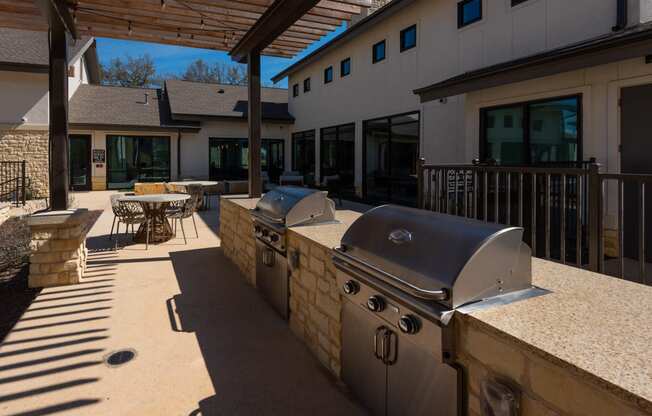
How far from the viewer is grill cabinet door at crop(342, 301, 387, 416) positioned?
2256 millimetres

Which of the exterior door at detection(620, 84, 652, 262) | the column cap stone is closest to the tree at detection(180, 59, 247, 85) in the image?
the column cap stone

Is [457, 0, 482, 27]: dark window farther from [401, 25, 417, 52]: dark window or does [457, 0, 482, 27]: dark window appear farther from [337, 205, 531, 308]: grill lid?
[337, 205, 531, 308]: grill lid

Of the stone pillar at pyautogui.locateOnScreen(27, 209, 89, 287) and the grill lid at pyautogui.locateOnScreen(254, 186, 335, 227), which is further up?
the grill lid at pyautogui.locateOnScreen(254, 186, 335, 227)

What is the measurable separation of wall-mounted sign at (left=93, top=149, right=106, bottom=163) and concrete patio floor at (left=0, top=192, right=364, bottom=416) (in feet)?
43.0

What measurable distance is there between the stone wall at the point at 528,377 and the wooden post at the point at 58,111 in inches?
192

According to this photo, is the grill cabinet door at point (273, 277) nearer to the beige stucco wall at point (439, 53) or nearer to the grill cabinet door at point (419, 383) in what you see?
the grill cabinet door at point (419, 383)

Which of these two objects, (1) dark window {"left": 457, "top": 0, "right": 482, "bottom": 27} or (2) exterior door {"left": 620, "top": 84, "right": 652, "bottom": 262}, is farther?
(1) dark window {"left": 457, "top": 0, "right": 482, "bottom": 27}

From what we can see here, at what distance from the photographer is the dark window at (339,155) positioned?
1355 cm

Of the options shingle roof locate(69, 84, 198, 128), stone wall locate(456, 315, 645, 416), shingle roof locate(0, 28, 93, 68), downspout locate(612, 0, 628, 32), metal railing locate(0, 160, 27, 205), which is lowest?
stone wall locate(456, 315, 645, 416)

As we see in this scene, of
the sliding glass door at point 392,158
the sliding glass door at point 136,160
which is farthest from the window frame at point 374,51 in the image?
the sliding glass door at point 136,160

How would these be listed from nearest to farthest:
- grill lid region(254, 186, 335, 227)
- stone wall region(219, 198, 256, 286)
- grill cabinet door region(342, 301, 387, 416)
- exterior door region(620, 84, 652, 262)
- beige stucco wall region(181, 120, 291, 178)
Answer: grill cabinet door region(342, 301, 387, 416)
grill lid region(254, 186, 335, 227)
stone wall region(219, 198, 256, 286)
exterior door region(620, 84, 652, 262)
beige stucco wall region(181, 120, 291, 178)

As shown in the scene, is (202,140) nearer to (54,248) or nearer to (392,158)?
(392,158)

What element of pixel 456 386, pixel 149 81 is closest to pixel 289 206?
pixel 456 386

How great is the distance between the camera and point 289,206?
3668 mm
